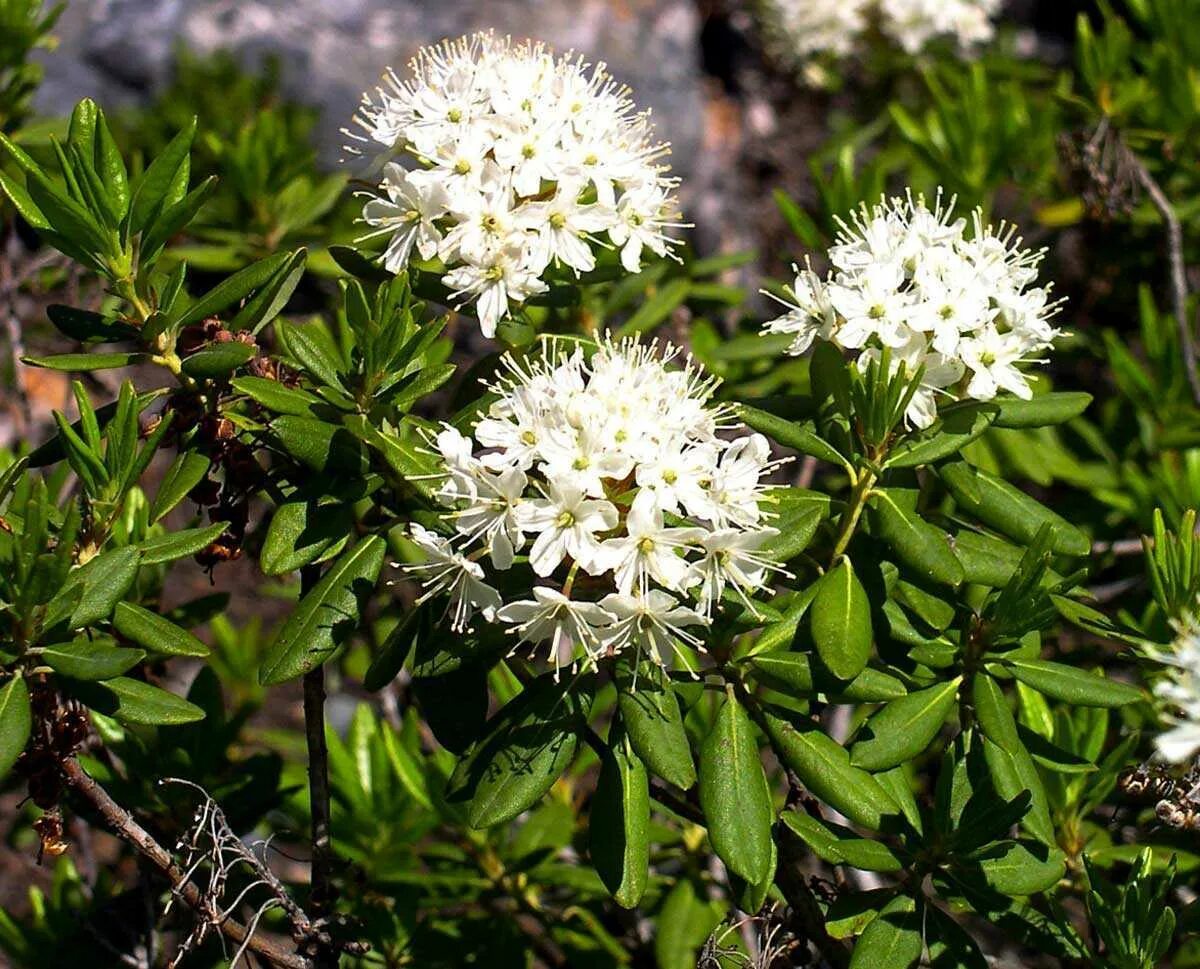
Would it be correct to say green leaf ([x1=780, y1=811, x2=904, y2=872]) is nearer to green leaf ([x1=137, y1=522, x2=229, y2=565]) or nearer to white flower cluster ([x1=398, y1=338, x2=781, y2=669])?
white flower cluster ([x1=398, y1=338, x2=781, y2=669])

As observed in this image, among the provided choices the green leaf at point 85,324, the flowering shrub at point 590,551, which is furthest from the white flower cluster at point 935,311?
the green leaf at point 85,324

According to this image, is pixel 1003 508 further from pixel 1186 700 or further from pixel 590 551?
pixel 590 551

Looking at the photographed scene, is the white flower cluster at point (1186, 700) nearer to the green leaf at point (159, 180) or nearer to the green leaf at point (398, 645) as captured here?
the green leaf at point (398, 645)

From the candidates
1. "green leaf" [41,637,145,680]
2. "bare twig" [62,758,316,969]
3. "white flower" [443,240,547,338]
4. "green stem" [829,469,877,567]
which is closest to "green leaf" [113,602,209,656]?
"green leaf" [41,637,145,680]

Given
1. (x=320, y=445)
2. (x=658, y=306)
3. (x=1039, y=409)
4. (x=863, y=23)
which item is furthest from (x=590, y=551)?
(x=863, y=23)

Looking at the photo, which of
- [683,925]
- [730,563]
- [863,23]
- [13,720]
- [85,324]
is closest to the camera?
[13,720]

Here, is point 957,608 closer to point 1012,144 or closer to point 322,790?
point 322,790

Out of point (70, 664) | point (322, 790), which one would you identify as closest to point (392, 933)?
point (322, 790)
